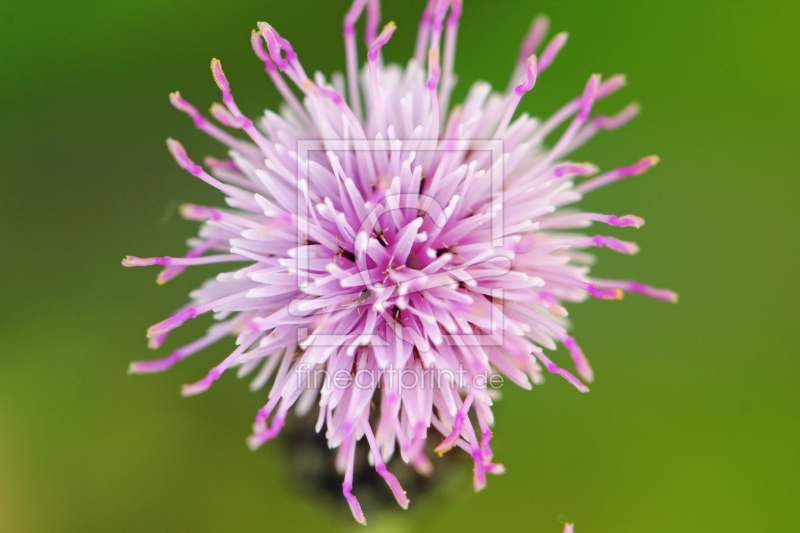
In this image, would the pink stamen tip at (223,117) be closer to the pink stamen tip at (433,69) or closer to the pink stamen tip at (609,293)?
the pink stamen tip at (433,69)

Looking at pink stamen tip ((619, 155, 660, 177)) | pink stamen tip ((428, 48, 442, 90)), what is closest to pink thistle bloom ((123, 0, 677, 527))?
pink stamen tip ((428, 48, 442, 90))

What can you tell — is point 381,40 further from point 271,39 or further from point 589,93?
point 589,93

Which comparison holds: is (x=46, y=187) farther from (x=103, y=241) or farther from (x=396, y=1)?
(x=396, y=1)

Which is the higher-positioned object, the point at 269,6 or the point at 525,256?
the point at 269,6

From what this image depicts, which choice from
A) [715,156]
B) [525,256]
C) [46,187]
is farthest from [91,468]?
[715,156]

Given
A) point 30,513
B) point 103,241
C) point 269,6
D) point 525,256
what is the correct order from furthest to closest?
point 103,241, point 269,6, point 30,513, point 525,256

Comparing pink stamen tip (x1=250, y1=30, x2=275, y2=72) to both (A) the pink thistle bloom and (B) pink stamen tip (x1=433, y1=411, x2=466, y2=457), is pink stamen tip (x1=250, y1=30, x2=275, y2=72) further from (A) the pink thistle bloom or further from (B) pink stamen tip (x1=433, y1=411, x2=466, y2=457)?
(B) pink stamen tip (x1=433, y1=411, x2=466, y2=457)

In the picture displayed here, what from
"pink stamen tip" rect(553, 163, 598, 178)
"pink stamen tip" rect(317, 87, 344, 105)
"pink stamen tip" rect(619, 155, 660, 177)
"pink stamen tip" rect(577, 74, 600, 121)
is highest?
"pink stamen tip" rect(577, 74, 600, 121)
